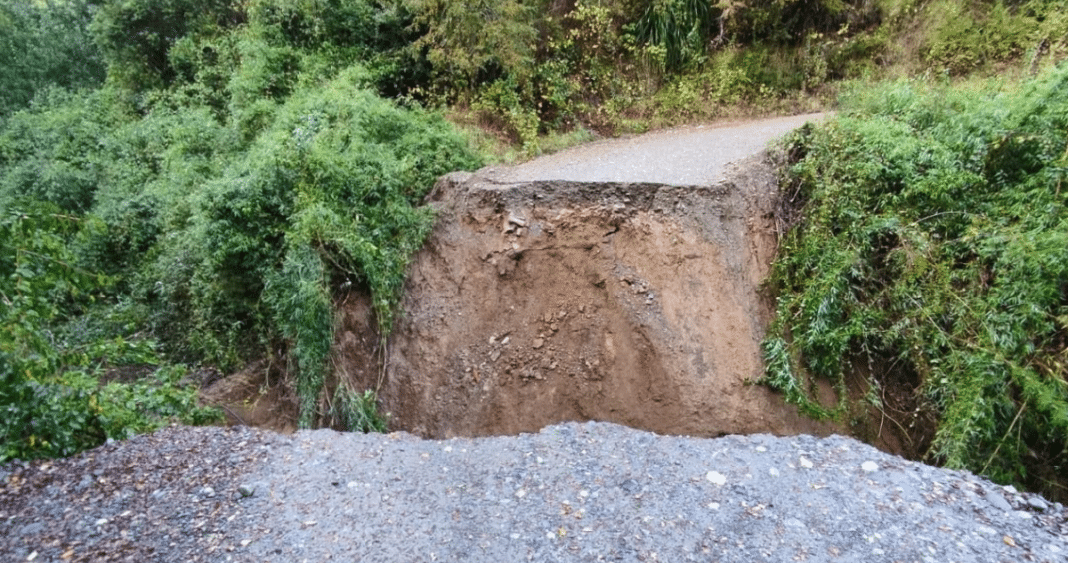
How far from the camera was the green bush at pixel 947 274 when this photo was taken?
357 cm

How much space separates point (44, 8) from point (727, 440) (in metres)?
18.6

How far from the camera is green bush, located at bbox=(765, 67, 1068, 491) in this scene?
3.57m

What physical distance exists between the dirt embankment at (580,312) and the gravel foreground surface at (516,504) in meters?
1.27

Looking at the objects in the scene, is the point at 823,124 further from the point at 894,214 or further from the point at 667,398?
the point at 667,398

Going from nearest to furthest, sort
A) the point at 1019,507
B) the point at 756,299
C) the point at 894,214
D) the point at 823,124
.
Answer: the point at 1019,507 < the point at 894,214 < the point at 756,299 < the point at 823,124

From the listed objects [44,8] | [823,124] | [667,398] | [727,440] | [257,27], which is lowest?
[667,398]

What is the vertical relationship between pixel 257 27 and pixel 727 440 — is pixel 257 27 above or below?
above

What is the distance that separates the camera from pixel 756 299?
16.0 feet

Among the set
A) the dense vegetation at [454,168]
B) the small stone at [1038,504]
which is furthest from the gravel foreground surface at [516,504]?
the dense vegetation at [454,168]

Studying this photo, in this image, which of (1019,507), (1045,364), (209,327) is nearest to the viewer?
(1019,507)

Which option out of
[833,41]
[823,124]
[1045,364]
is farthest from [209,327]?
[833,41]

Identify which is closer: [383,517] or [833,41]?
[383,517]

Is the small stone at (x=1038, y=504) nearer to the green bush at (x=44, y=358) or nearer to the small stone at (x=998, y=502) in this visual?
the small stone at (x=998, y=502)

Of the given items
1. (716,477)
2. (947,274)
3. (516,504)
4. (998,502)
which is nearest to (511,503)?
(516,504)
